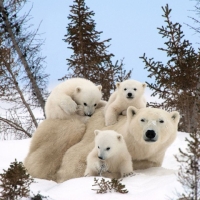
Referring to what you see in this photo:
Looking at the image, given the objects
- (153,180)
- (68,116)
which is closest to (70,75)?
(68,116)

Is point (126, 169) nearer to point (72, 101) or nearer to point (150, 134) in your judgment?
point (150, 134)

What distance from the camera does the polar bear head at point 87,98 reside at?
8.19 metres

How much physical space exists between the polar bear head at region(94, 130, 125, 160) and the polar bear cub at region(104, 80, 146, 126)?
3.68ft

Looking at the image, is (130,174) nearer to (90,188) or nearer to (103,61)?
(90,188)

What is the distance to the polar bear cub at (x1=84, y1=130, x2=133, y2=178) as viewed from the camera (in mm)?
6336

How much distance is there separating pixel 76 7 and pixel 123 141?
11081 mm

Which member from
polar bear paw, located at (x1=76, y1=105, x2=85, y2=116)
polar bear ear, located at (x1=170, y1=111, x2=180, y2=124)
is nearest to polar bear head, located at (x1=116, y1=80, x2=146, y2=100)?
polar bear paw, located at (x1=76, y1=105, x2=85, y2=116)

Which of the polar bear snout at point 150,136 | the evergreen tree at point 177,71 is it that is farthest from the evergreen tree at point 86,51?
the polar bear snout at point 150,136

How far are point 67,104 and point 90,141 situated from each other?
816mm

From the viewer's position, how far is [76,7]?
1675 cm

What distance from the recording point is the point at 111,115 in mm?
7625

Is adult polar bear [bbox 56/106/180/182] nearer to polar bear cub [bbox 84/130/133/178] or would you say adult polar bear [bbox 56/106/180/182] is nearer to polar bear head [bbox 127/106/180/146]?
polar bear head [bbox 127/106/180/146]

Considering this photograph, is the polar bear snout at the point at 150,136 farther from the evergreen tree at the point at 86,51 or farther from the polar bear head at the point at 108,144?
the evergreen tree at the point at 86,51

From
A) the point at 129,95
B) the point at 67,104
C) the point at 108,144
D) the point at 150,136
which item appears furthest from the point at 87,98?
the point at 150,136
